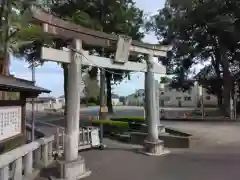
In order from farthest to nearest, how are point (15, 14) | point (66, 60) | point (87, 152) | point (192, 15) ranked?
point (192, 15) < point (15, 14) < point (87, 152) < point (66, 60)

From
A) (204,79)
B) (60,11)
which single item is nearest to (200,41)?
(204,79)

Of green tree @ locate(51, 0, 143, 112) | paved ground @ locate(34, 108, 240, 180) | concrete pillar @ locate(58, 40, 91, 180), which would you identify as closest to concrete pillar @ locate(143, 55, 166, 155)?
paved ground @ locate(34, 108, 240, 180)

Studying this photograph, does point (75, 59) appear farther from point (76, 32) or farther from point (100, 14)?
point (100, 14)

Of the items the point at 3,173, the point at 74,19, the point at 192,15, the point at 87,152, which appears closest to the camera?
the point at 3,173

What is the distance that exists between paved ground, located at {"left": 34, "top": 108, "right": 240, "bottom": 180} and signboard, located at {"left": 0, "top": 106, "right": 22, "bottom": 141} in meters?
2.36

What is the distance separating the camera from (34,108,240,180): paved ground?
30.0 feet

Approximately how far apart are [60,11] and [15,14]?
1000cm

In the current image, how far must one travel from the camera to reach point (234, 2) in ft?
92.7

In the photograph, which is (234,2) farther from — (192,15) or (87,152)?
(87,152)

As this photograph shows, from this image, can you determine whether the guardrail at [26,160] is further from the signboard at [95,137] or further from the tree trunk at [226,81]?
the tree trunk at [226,81]

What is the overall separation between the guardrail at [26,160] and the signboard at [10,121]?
0.55 m

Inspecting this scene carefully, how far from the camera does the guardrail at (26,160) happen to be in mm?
6473

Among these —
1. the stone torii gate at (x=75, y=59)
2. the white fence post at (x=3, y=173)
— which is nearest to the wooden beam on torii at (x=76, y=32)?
the stone torii gate at (x=75, y=59)

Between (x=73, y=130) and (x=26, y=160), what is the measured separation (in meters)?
1.65
